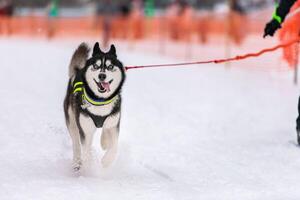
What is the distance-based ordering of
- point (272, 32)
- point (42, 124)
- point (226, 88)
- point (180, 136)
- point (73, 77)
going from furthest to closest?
point (226, 88)
point (180, 136)
point (42, 124)
point (272, 32)
point (73, 77)

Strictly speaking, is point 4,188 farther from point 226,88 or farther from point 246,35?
point 246,35

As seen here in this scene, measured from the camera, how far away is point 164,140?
7.76m

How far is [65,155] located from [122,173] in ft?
2.53

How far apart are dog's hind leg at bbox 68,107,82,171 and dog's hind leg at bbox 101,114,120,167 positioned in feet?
0.71

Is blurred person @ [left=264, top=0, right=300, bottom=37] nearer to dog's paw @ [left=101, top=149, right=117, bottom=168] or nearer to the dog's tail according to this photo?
the dog's tail

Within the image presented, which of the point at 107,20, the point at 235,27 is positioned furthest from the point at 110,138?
the point at 107,20

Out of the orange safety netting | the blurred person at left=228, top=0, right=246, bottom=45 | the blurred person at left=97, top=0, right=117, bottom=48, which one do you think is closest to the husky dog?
the orange safety netting

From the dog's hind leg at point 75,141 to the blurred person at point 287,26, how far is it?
2271 millimetres

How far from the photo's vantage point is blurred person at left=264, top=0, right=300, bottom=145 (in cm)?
689

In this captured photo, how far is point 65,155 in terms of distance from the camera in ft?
21.0

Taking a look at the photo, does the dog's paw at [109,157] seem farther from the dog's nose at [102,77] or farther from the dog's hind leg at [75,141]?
the dog's nose at [102,77]

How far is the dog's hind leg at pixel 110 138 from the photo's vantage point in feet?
18.2

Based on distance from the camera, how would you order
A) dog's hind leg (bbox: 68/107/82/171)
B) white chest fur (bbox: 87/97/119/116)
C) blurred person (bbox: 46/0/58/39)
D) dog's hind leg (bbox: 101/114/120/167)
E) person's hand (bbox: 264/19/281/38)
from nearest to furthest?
white chest fur (bbox: 87/97/119/116) → dog's hind leg (bbox: 101/114/120/167) → dog's hind leg (bbox: 68/107/82/171) → person's hand (bbox: 264/19/281/38) → blurred person (bbox: 46/0/58/39)

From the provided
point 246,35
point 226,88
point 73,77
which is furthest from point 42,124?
point 246,35
